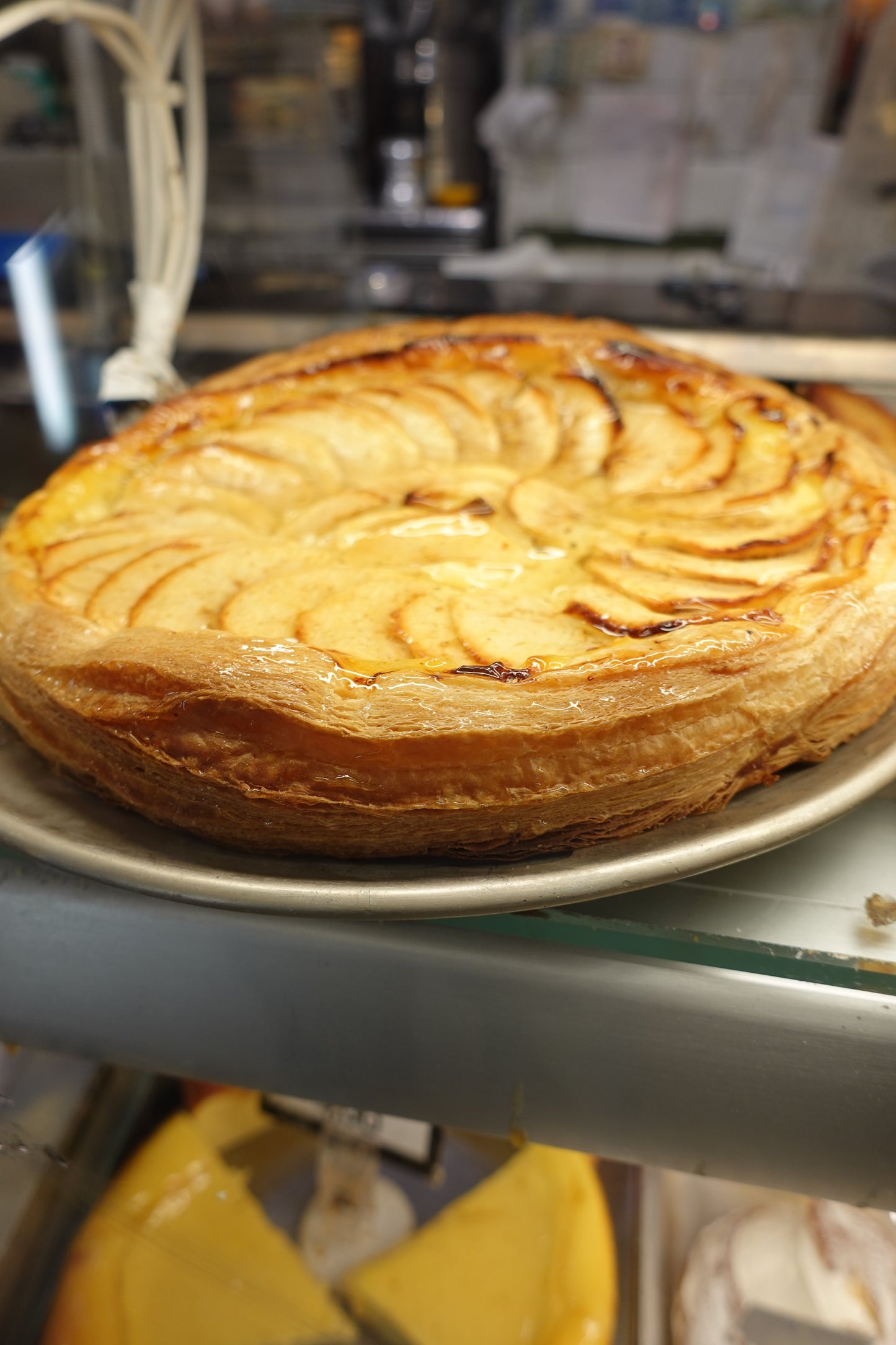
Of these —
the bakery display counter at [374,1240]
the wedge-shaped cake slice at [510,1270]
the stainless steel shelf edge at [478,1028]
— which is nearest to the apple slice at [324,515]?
the stainless steel shelf edge at [478,1028]

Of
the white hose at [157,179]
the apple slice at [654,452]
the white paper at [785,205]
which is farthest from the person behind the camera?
the white paper at [785,205]

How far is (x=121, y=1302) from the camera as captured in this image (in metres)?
1.74

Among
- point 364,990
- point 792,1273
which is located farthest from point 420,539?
point 792,1273

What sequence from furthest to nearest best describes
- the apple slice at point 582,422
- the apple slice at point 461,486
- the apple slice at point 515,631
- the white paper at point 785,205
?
the white paper at point 785,205, the apple slice at point 582,422, the apple slice at point 461,486, the apple slice at point 515,631

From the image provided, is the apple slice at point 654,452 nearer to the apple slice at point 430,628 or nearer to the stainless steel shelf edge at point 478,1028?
the apple slice at point 430,628

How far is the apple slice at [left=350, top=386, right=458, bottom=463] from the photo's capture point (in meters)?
2.13

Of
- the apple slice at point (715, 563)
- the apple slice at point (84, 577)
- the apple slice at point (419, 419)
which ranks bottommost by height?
the apple slice at point (715, 563)

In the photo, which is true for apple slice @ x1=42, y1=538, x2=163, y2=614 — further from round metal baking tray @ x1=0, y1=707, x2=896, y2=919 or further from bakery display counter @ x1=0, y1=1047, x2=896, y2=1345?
bakery display counter @ x1=0, y1=1047, x2=896, y2=1345

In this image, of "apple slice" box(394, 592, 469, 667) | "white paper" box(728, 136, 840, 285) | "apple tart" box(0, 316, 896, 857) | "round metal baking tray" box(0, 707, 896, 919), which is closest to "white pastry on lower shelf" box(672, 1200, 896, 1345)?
"round metal baking tray" box(0, 707, 896, 919)

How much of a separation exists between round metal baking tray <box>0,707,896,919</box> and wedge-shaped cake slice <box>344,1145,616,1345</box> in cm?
87

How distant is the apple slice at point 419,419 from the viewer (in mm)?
2127

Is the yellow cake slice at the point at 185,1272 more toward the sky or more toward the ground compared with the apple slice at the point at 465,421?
more toward the ground

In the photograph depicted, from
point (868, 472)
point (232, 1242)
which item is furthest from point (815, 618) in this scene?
point (232, 1242)

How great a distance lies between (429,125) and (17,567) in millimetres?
6268
